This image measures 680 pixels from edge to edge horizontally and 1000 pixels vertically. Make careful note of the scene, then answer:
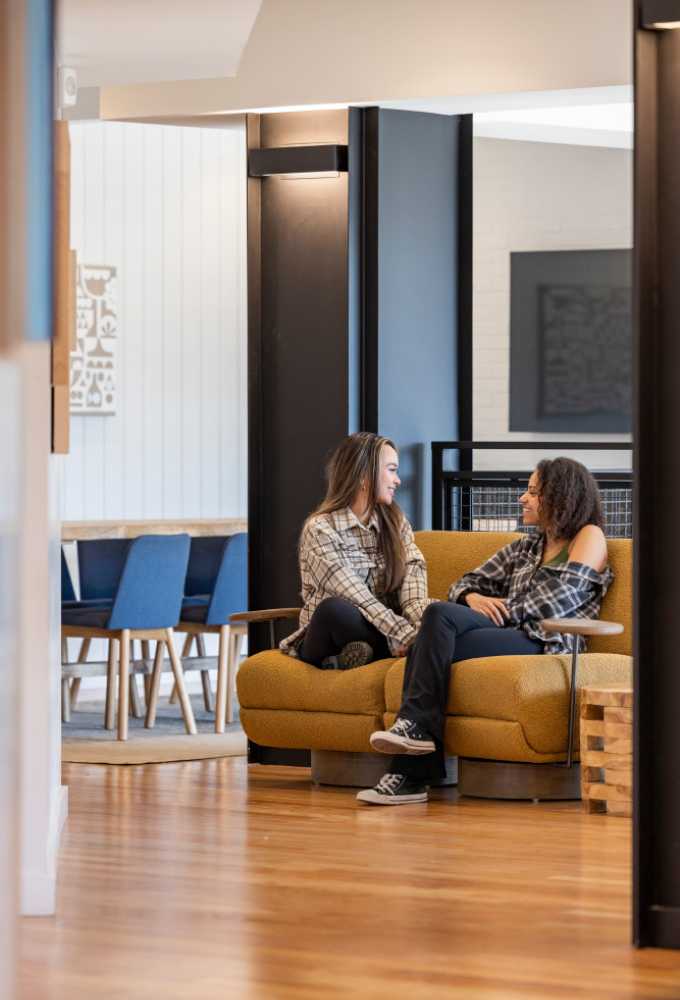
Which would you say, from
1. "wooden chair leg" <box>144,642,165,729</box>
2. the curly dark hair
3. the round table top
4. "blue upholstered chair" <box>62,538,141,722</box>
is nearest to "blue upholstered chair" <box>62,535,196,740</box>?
"wooden chair leg" <box>144,642,165,729</box>

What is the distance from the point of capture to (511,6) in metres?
6.14

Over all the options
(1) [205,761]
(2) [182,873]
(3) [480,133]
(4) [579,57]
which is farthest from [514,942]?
(3) [480,133]

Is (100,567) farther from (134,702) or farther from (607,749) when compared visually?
(607,749)

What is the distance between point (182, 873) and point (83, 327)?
17.6 ft

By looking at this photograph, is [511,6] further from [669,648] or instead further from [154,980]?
[154,980]

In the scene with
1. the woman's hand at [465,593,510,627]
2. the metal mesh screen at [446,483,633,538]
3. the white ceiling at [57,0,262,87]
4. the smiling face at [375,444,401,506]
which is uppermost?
the white ceiling at [57,0,262,87]

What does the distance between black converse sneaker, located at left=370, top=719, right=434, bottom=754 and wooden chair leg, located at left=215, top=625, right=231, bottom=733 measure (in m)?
1.98

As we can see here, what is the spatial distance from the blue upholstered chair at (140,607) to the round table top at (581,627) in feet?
7.42

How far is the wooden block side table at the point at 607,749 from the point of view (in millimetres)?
5305

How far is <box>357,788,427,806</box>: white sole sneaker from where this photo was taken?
5.48 metres

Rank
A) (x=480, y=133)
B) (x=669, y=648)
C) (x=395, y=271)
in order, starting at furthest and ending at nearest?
(x=480, y=133)
(x=395, y=271)
(x=669, y=648)

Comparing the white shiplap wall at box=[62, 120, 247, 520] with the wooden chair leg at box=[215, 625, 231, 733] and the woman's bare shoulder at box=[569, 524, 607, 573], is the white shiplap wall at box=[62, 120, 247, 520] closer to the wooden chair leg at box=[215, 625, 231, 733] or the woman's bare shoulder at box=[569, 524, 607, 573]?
the wooden chair leg at box=[215, 625, 231, 733]

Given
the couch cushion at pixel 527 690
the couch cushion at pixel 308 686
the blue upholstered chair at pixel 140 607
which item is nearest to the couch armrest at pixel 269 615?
the couch cushion at pixel 308 686

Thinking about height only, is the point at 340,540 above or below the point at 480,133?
below
